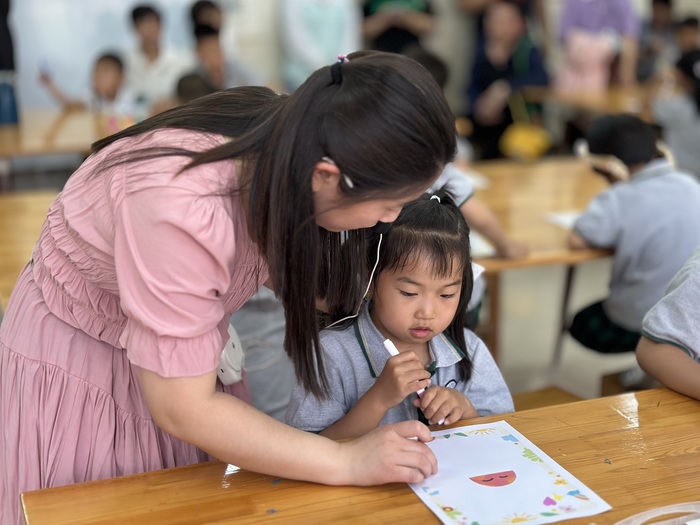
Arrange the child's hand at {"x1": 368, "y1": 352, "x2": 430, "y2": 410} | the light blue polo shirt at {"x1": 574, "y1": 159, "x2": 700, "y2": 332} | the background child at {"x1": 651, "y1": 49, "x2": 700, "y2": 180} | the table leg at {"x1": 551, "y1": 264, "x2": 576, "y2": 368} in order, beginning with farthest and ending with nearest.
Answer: the background child at {"x1": 651, "y1": 49, "x2": 700, "y2": 180}, the table leg at {"x1": 551, "y1": 264, "x2": 576, "y2": 368}, the light blue polo shirt at {"x1": 574, "y1": 159, "x2": 700, "y2": 332}, the child's hand at {"x1": 368, "y1": 352, "x2": 430, "y2": 410}

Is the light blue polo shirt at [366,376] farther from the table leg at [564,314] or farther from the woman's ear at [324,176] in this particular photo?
the table leg at [564,314]

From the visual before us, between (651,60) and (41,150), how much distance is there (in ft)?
14.0

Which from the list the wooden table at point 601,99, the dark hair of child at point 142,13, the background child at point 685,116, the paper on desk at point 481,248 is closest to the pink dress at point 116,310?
the paper on desk at point 481,248

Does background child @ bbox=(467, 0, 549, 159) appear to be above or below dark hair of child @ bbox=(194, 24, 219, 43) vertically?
below

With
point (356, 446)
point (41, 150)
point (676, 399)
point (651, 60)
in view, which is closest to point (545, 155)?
point (651, 60)

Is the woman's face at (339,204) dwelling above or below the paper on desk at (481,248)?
above

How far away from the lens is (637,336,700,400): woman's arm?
4.64ft

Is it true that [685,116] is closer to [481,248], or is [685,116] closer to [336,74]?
[481,248]

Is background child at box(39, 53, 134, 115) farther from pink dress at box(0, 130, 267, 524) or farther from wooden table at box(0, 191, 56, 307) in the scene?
pink dress at box(0, 130, 267, 524)

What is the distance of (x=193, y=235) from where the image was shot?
3.29 feet

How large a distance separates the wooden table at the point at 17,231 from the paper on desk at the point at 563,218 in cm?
153

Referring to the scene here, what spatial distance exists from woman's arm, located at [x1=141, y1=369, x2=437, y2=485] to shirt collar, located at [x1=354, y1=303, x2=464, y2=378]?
0.28m

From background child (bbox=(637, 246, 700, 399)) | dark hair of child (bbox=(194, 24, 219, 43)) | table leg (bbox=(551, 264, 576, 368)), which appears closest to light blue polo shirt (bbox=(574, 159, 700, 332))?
table leg (bbox=(551, 264, 576, 368))

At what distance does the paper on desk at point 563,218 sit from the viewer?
2746 mm
